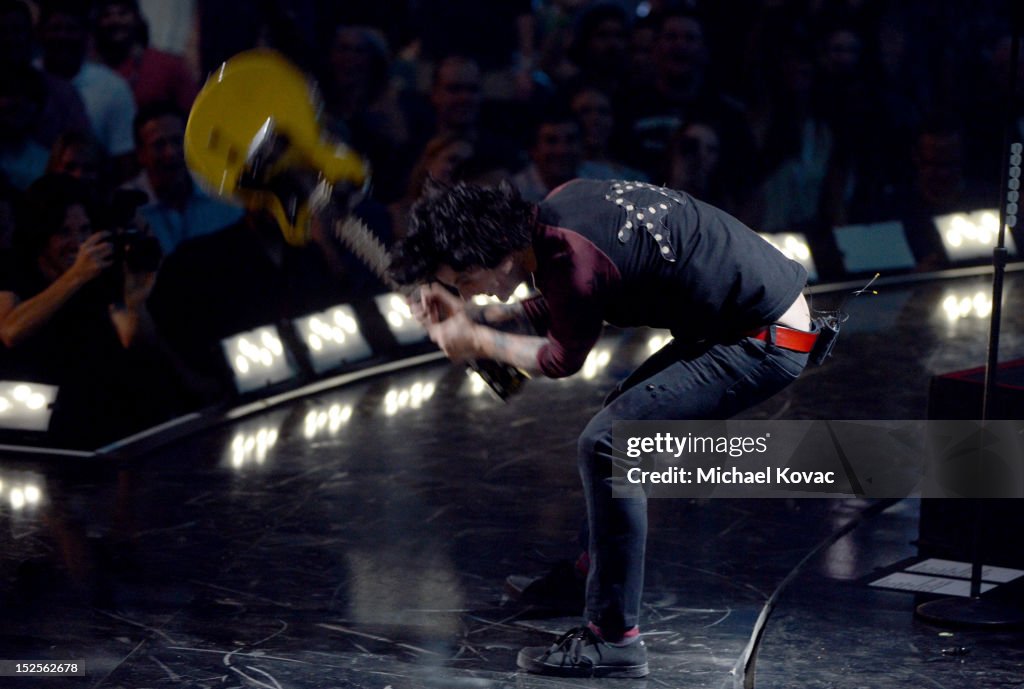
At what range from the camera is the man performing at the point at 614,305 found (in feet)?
12.9

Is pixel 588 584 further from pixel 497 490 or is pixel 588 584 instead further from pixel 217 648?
pixel 497 490

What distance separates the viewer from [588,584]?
4.27 metres

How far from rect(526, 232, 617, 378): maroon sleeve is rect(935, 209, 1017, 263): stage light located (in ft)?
Result: 23.1

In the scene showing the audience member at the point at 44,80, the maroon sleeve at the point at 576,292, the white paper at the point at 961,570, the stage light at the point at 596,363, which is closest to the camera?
the maroon sleeve at the point at 576,292

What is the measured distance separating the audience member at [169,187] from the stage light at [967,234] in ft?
16.9

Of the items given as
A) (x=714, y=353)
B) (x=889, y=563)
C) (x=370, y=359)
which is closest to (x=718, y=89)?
(x=370, y=359)

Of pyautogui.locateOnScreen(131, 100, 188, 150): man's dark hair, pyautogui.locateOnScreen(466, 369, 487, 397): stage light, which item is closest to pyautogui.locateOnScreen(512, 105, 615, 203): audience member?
pyautogui.locateOnScreen(466, 369, 487, 397): stage light

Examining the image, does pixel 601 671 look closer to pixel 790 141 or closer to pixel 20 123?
pixel 20 123

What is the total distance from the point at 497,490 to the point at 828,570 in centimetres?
147

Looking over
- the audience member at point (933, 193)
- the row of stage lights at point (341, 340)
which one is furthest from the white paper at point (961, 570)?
the audience member at point (933, 193)

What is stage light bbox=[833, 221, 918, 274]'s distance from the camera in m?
10.2

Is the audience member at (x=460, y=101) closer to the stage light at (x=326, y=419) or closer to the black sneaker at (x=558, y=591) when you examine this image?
the stage light at (x=326, y=419)

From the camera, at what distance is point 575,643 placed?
13.9ft

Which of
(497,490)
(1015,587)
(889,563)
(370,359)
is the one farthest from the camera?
(370,359)
